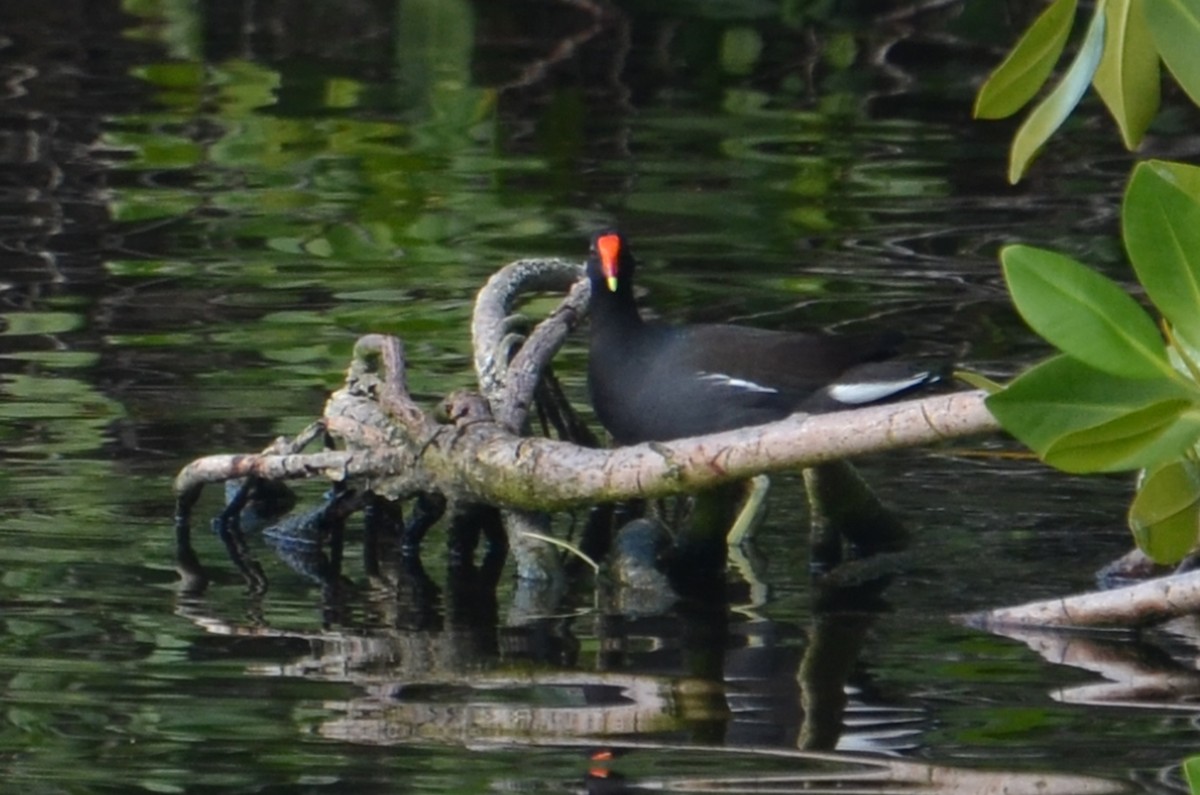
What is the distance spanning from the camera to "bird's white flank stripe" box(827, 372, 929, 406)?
5.97 metres

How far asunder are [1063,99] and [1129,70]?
0.12m

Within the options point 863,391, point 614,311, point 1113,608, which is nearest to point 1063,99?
point 1113,608

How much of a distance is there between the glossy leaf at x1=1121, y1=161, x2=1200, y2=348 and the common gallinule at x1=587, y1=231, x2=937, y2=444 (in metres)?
3.62

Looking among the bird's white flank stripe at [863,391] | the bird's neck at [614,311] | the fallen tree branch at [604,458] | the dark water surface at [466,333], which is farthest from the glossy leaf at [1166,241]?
the bird's neck at [614,311]

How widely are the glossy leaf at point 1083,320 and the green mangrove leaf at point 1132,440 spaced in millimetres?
58

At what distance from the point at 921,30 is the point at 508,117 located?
4617 mm

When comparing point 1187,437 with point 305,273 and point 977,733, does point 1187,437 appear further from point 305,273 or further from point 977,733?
point 305,273

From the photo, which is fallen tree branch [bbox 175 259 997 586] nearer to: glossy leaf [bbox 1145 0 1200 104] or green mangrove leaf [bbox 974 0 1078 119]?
green mangrove leaf [bbox 974 0 1078 119]

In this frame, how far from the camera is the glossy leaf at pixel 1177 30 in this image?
2447 mm

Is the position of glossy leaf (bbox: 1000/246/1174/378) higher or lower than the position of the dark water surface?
higher

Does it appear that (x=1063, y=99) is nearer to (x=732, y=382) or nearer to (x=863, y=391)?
(x=863, y=391)

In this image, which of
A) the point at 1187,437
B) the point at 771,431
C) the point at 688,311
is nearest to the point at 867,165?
the point at 688,311

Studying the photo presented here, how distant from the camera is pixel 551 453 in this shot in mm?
4926

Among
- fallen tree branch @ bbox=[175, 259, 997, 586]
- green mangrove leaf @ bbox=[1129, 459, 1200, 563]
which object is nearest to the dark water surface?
fallen tree branch @ bbox=[175, 259, 997, 586]
